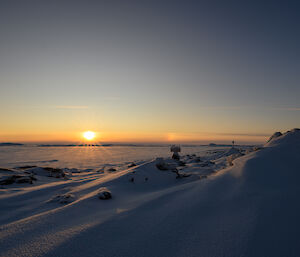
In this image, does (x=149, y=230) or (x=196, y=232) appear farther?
(x=149, y=230)

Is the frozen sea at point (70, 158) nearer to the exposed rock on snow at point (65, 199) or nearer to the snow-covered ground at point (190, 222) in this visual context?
the exposed rock on snow at point (65, 199)

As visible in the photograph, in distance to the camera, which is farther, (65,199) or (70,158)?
(70,158)

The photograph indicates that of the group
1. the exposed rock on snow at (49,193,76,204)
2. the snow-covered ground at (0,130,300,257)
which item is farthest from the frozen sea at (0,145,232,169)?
the snow-covered ground at (0,130,300,257)

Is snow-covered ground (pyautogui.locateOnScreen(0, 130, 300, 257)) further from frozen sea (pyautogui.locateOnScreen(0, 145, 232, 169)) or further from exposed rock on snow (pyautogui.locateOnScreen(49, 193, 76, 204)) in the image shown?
frozen sea (pyautogui.locateOnScreen(0, 145, 232, 169))

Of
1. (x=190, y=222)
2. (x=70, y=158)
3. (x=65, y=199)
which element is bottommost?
(x=70, y=158)

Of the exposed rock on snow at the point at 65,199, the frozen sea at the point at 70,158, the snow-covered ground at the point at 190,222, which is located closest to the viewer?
the snow-covered ground at the point at 190,222

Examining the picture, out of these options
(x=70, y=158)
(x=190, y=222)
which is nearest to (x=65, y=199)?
(x=190, y=222)

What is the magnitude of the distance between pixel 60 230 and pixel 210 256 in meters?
1.49

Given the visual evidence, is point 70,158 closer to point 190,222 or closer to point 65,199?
point 65,199

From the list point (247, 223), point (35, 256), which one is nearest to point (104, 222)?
point (35, 256)

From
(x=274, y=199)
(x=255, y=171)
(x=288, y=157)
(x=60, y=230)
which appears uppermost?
(x=288, y=157)

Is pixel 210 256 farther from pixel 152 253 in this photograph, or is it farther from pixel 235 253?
pixel 152 253

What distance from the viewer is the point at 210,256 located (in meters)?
1.31

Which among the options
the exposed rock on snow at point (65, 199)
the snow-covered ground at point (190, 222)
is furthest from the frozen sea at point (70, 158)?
the snow-covered ground at point (190, 222)
